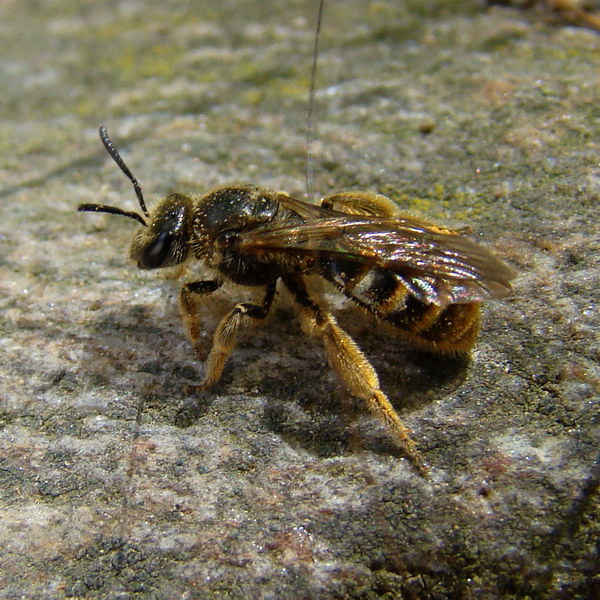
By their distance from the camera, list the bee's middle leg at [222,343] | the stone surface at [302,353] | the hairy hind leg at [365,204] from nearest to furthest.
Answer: the stone surface at [302,353] → the bee's middle leg at [222,343] → the hairy hind leg at [365,204]

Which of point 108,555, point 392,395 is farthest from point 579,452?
point 108,555

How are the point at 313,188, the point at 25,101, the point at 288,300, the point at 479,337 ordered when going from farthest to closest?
the point at 25,101 → the point at 313,188 → the point at 288,300 → the point at 479,337

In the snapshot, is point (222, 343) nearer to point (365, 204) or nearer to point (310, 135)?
point (365, 204)

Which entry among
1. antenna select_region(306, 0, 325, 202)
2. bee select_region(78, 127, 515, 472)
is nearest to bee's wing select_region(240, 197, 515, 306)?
bee select_region(78, 127, 515, 472)

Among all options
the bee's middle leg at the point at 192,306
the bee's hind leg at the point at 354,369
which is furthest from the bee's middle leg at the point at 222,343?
the bee's hind leg at the point at 354,369

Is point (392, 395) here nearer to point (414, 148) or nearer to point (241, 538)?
point (241, 538)

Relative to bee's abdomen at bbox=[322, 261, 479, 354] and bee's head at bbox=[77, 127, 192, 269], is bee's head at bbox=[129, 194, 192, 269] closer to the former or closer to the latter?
bee's head at bbox=[77, 127, 192, 269]

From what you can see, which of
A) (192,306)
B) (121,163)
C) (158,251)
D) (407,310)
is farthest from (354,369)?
(121,163)

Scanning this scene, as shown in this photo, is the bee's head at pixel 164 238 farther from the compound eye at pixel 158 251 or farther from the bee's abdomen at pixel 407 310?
the bee's abdomen at pixel 407 310
